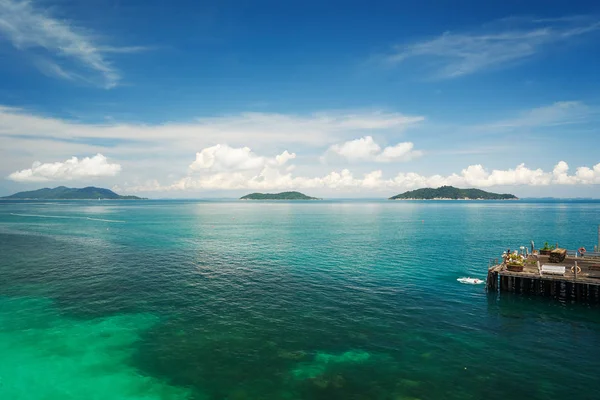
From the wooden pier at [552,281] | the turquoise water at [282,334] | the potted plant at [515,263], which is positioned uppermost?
the potted plant at [515,263]

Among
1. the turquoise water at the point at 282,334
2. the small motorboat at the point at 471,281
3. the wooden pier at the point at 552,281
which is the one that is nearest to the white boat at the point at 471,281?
the small motorboat at the point at 471,281

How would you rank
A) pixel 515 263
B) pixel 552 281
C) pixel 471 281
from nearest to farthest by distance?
pixel 552 281 → pixel 515 263 → pixel 471 281

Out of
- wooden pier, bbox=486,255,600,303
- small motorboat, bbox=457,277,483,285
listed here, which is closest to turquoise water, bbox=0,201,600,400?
small motorboat, bbox=457,277,483,285

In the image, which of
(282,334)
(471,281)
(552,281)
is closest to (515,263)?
(552,281)

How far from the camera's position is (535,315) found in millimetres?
39375

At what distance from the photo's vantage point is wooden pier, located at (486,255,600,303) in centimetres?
4359

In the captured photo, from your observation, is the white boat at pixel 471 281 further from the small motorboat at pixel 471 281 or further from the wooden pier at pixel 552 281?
the wooden pier at pixel 552 281

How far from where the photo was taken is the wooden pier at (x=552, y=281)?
Result: 43.6m

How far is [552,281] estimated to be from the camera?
4519cm

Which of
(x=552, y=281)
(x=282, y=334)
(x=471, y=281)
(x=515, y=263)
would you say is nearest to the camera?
(x=282, y=334)

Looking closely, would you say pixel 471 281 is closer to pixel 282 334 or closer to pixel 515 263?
pixel 515 263

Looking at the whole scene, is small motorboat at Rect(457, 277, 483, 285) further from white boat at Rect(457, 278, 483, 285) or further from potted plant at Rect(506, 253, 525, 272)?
potted plant at Rect(506, 253, 525, 272)

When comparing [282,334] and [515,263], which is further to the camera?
[515,263]

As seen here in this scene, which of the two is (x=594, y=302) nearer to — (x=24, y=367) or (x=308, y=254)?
(x=308, y=254)
